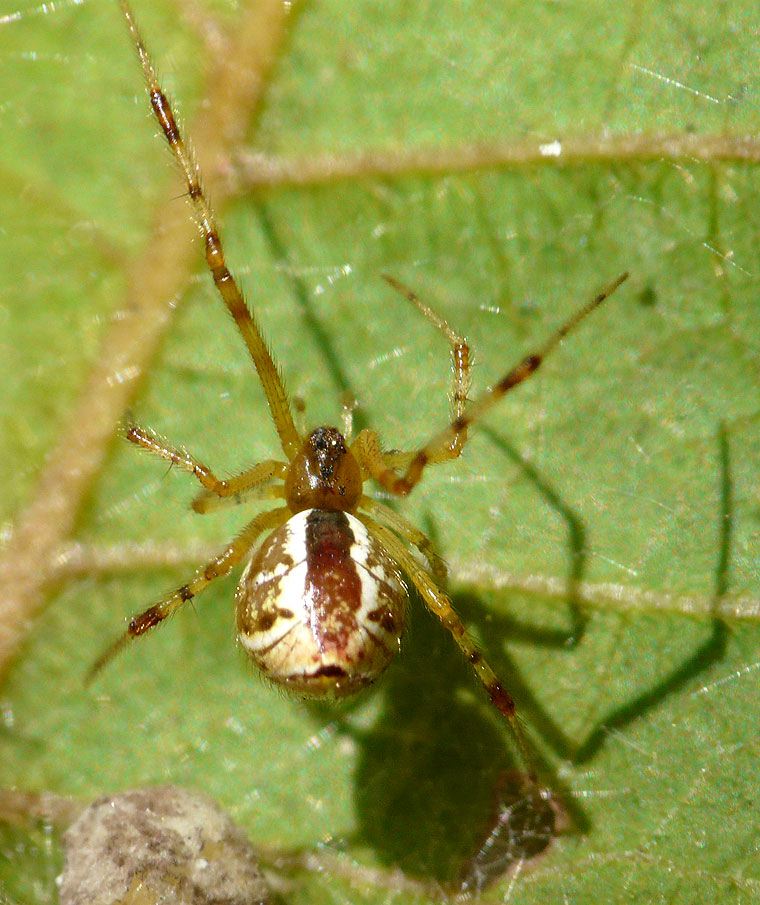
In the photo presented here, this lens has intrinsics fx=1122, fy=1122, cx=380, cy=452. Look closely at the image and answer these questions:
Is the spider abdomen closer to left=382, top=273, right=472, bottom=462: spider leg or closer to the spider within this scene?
the spider

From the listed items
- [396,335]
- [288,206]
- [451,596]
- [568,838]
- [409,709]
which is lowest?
[568,838]

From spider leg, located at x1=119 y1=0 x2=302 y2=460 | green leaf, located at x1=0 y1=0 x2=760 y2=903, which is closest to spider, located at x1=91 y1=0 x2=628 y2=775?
spider leg, located at x1=119 y1=0 x2=302 y2=460

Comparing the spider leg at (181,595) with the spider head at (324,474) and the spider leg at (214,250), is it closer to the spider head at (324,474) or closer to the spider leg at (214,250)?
the spider head at (324,474)

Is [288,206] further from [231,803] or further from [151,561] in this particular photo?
[231,803]

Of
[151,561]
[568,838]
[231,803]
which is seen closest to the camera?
[568,838]

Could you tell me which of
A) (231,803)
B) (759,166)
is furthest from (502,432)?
(231,803)

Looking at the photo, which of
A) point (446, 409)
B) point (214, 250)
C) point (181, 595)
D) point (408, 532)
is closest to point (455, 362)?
point (446, 409)

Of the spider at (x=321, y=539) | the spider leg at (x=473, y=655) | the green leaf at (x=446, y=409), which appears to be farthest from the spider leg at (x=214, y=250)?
the spider leg at (x=473, y=655)
